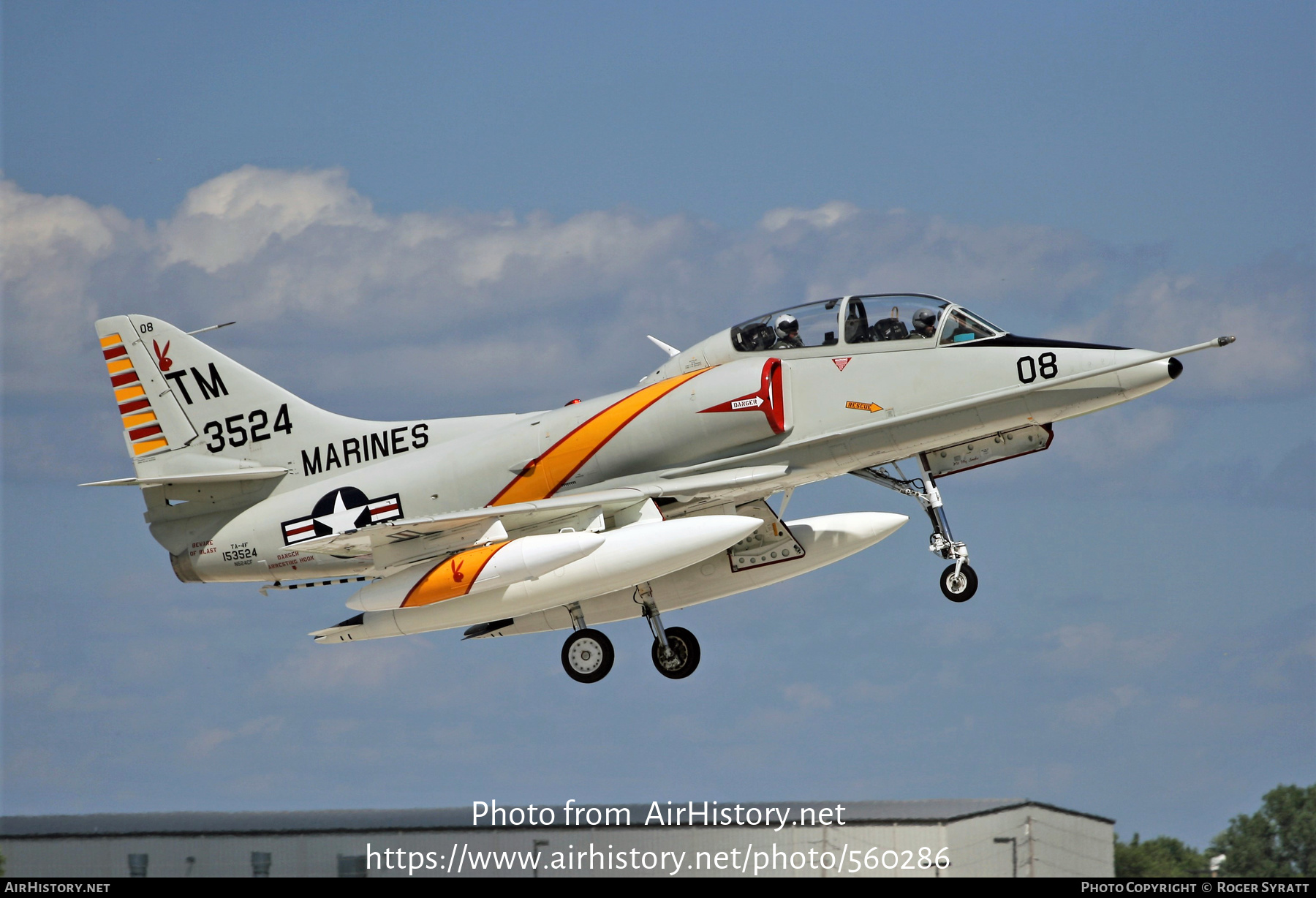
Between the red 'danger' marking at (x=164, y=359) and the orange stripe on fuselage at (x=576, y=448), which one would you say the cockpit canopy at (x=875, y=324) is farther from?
the red 'danger' marking at (x=164, y=359)

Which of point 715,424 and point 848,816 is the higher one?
point 715,424

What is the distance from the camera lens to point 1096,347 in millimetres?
17625

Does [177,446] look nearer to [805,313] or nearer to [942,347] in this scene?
[805,313]

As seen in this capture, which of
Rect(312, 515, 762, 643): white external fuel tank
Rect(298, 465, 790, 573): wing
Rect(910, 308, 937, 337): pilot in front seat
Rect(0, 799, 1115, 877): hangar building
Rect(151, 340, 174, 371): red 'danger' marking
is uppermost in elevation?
Rect(151, 340, 174, 371): red 'danger' marking

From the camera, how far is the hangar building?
73.0 ft

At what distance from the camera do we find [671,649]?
827 inches

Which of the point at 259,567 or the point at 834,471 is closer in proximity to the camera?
the point at 834,471

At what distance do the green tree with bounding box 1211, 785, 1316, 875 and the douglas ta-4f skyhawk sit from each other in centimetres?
5161

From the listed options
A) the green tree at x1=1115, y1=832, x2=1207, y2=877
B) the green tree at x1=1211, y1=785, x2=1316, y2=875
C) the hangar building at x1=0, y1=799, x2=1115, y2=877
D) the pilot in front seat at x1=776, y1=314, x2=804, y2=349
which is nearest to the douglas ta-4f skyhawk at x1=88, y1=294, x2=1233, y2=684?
the pilot in front seat at x1=776, y1=314, x2=804, y2=349

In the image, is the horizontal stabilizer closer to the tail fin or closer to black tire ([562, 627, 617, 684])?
the tail fin

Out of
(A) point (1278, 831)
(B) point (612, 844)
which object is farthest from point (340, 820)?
(A) point (1278, 831)

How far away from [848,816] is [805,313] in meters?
9.00

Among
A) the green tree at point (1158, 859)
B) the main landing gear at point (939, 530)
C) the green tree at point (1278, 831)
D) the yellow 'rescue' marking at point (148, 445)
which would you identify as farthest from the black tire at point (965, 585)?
the green tree at point (1278, 831)
